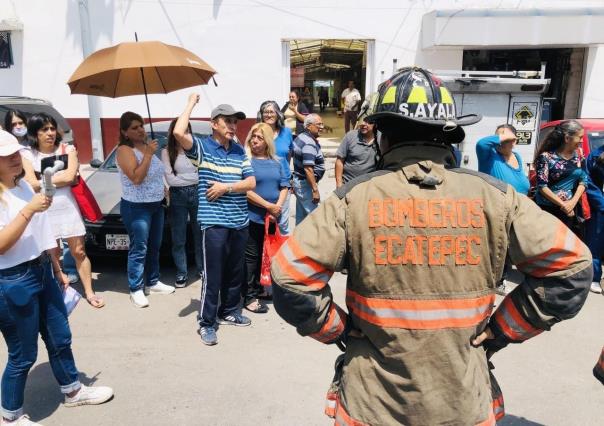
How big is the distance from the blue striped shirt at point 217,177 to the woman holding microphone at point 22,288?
1.29 m

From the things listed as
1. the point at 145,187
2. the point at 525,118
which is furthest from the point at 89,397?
the point at 525,118

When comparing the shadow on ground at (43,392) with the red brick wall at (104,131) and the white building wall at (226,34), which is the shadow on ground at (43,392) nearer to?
the red brick wall at (104,131)

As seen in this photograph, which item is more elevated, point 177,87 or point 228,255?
point 177,87

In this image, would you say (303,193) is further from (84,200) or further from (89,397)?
(89,397)

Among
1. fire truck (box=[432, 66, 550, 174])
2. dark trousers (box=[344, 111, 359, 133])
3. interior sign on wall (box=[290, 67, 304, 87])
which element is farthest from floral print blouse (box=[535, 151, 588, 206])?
interior sign on wall (box=[290, 67, 304, 87])

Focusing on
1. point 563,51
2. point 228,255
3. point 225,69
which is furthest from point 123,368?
point 563,51

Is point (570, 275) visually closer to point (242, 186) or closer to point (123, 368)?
point (242, 186)

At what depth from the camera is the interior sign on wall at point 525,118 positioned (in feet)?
24.2

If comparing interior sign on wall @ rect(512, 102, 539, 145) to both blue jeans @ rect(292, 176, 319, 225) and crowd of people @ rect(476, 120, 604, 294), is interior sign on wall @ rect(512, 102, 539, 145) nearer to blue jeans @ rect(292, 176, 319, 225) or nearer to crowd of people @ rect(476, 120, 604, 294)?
crowd of people @ rect(476, 120, 604, 294)

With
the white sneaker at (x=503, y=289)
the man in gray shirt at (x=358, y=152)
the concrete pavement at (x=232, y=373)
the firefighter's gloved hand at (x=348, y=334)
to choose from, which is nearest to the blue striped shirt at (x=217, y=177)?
the concrete pavement at (x=232, y=373)

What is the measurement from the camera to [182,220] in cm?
530

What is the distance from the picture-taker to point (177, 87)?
214 inches

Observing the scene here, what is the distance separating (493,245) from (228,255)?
287 centimetres

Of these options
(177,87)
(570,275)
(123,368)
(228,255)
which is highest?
(177,87)
